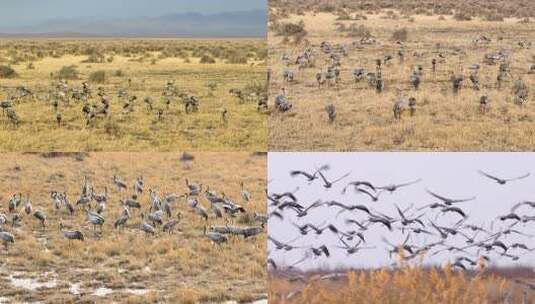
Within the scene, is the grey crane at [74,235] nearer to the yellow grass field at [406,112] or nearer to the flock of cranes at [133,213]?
the flock of cranes at [133,213]

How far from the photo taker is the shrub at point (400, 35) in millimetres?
27750

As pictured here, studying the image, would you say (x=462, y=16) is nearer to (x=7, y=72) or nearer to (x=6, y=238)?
(x=7, y=72)

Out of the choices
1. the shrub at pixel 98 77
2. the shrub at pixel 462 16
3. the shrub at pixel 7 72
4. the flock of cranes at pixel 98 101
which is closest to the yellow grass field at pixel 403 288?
the flock of cranes at pixel 98 101

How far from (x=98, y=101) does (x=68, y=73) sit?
692cm

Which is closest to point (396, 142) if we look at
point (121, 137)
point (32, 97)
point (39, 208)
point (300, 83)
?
point (300, 83)

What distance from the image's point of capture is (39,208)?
21.6 metres

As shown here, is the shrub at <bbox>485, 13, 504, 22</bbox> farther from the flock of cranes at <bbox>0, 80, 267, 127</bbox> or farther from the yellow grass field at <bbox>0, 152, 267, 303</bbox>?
the yellow grass field at <bbox>0, 152, 267, 303</bbox>

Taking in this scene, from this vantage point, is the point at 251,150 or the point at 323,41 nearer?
the point at 251,150

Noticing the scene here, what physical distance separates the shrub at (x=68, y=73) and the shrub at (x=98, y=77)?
1.92ft

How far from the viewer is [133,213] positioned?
68.9ft

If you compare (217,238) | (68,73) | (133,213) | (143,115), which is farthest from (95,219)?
(68,73)

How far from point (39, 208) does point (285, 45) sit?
8.68 meters

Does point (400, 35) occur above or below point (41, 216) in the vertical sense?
above

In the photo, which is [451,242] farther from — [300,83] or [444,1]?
[444,1]
